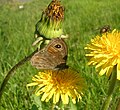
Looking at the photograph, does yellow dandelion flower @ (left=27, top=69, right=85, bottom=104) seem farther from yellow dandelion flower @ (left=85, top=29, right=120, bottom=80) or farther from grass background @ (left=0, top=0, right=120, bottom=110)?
grass background @ (left=0, top=0, right=120, bottom=110)

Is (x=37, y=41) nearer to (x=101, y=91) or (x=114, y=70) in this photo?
(x=114, y=70)

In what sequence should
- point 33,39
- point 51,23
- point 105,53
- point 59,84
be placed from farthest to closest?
point 33,39, point 51,23, point 59,84, point 105,53

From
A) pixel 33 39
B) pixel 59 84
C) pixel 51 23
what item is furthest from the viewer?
pixel 33 39

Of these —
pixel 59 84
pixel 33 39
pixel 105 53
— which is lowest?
pixel 33 39

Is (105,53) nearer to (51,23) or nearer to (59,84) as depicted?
(59,84)

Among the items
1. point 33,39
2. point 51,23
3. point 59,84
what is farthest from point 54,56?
point 33,39

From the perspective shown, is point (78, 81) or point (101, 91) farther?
point (101, 91)

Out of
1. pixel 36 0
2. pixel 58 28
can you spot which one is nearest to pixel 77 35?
pixel 58 28

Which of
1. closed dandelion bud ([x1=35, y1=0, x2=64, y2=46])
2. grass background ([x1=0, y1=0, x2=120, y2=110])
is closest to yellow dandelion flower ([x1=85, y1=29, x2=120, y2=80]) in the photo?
closed dandelion bud ([x1=35, y1=0, x2=64, y2=46])
